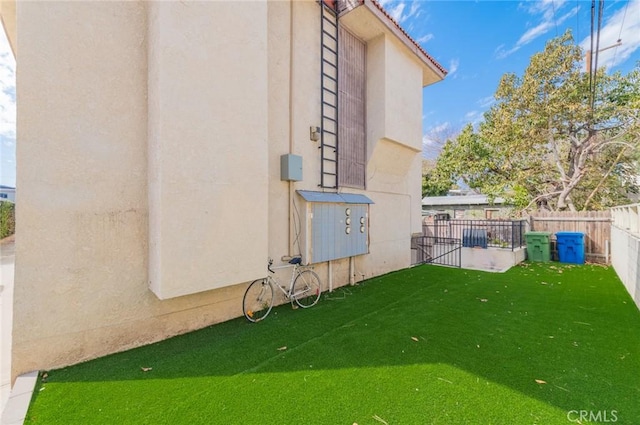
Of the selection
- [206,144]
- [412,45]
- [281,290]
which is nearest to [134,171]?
[206,144]

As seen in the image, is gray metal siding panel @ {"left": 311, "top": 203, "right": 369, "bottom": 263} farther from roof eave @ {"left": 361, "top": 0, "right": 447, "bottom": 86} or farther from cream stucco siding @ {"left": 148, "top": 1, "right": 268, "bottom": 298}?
roof eave @ {"left": 361, "top": 0, "right": 447, "bottom": 86}

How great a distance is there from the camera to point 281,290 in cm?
546

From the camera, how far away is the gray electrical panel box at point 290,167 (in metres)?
5.48

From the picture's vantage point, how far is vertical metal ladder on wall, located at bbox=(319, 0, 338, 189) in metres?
6.40

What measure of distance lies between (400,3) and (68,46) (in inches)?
373

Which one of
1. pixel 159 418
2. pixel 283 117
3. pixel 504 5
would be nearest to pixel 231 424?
pixel 159 418

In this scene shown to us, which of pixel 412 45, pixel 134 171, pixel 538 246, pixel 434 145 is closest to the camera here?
pixel 134 171

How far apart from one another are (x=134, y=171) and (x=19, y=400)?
8.74ft

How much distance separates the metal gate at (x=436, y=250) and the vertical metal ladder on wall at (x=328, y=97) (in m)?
5.73

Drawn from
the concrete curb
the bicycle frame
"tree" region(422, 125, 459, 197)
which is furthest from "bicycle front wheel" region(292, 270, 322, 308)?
"tree" region(422, 125, 459, 197)

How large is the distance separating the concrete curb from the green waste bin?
1316 cm

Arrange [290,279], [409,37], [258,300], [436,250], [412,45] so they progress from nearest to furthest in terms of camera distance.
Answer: [258,300]
[290,279]
[409,37]
[412,45]
[436,250]

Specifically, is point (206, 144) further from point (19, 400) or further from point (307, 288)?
point (307, 288)

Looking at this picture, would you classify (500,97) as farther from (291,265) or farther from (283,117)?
(291,265)
